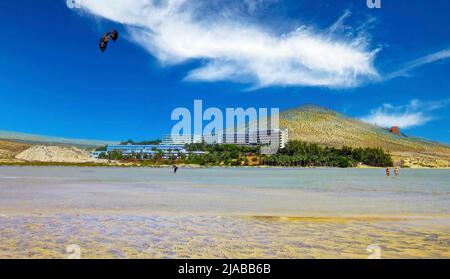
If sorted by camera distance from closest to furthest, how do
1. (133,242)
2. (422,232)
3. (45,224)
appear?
(133,242), (422,232), (45,224)

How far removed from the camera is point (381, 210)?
24078 mm

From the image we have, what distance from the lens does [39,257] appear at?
35.6 feet

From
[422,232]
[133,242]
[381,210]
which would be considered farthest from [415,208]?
[133,242]

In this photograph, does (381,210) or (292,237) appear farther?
(381,210)

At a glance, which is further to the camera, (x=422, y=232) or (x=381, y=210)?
(x=381, y=210)

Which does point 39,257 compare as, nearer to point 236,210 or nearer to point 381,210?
point 236,210
